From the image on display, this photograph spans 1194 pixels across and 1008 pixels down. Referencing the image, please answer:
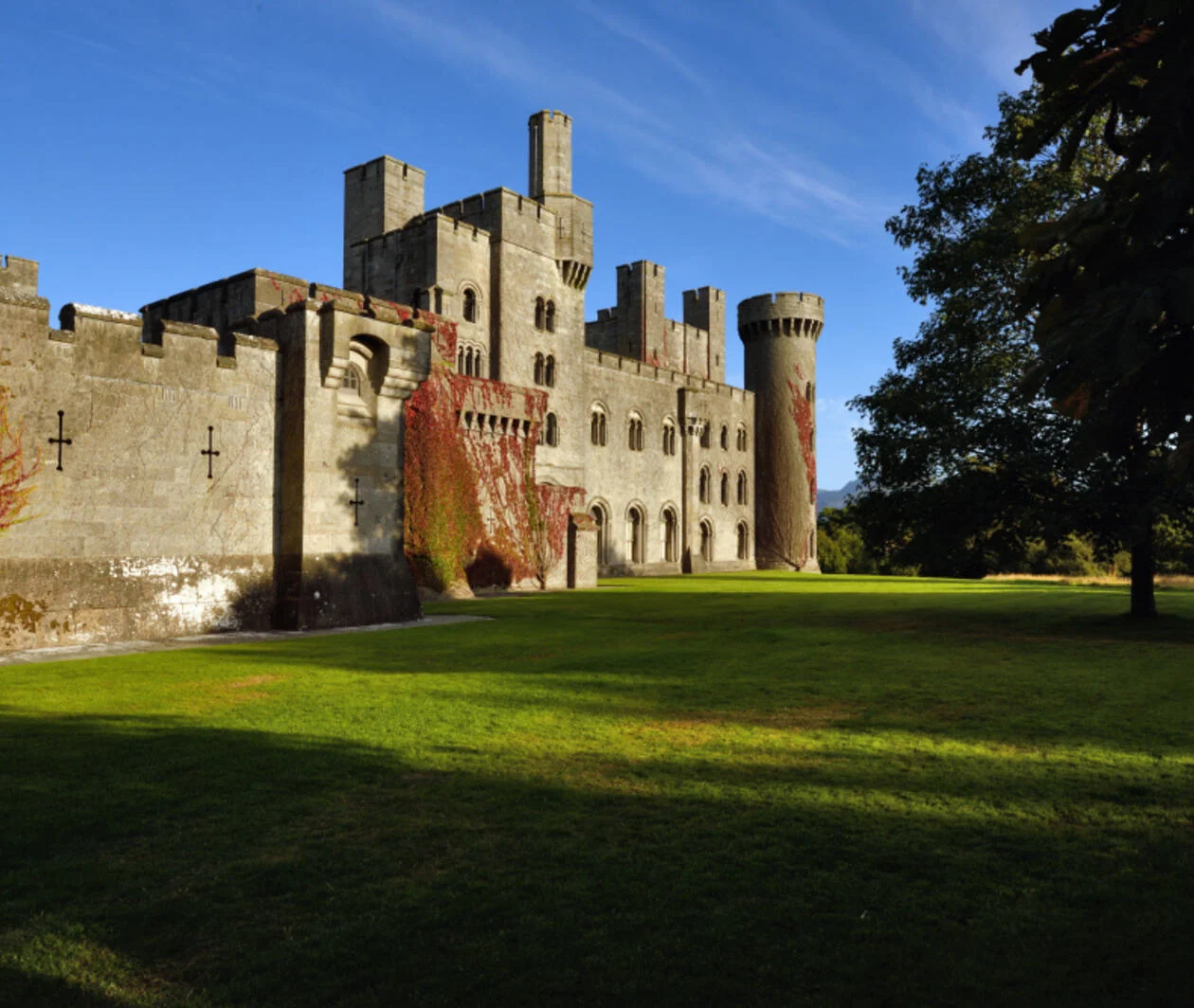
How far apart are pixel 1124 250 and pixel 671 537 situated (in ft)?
146

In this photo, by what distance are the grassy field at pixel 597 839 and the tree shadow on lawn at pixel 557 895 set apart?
2cm

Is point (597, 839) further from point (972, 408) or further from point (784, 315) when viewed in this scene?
point (784, 315)

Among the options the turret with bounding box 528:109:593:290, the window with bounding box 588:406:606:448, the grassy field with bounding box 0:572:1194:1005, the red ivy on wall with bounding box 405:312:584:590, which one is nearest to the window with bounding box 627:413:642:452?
the window with bounding box 588:406:606:448

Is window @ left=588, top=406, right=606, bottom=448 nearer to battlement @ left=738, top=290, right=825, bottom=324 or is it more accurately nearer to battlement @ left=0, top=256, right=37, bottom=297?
battlement @ left=738, top=290, right=825, bottom=324

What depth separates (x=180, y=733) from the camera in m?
7.50

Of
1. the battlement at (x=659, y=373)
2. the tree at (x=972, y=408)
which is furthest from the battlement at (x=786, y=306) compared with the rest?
the tree at (x=972, y=408)

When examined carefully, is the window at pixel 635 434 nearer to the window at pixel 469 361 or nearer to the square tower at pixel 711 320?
the window at pixel 469 361

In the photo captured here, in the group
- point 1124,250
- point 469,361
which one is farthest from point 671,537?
point 1124,250

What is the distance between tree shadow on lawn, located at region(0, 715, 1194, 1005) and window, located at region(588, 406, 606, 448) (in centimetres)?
3689

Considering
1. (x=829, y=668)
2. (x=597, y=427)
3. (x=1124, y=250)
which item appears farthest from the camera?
(x=597, y=427)

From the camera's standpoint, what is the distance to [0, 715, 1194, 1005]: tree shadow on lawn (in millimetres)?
3350

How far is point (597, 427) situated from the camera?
141 ft

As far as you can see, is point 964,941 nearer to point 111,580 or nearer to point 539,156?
point 111,580

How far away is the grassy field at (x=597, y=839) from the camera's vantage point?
11.2ft
